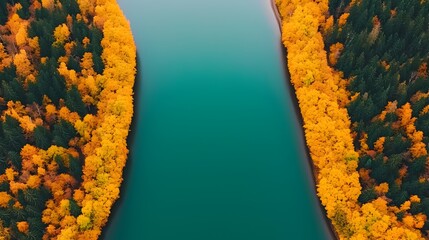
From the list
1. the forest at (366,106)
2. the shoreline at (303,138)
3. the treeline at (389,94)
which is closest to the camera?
the forest at (366,106)

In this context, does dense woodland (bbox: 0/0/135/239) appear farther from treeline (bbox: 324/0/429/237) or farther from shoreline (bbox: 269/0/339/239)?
treeline (bbox: 324/0/429/237)

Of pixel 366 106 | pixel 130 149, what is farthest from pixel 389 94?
pixel 130 149

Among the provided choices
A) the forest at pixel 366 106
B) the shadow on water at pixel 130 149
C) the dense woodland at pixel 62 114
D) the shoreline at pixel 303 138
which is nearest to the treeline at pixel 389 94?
the forest at pixel 366 106

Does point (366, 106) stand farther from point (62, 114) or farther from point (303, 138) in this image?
point (62, 114)

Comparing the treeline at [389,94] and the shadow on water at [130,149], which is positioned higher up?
the treeline at [389,94]

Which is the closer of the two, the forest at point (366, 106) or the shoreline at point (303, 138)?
the forest at point (366, 106)

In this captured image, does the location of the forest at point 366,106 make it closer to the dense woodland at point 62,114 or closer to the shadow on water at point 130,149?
the shadow on water at point 130,149
